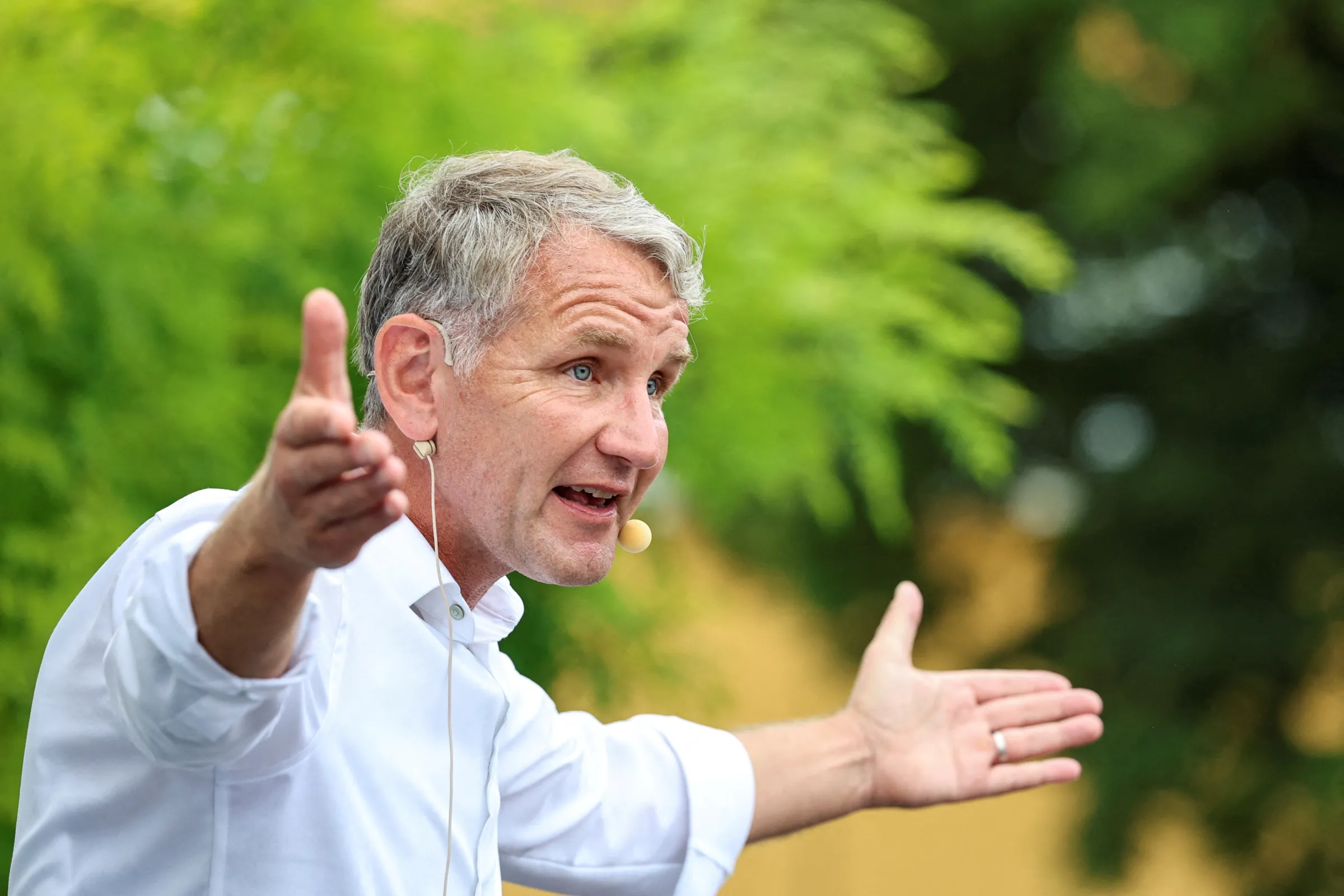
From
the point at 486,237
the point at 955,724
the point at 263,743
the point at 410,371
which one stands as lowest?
the point at 263,743

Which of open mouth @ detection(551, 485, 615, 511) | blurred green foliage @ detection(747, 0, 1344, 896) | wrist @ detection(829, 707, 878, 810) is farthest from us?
blurred green foliage @ detection(747, 0, 1344, 896)

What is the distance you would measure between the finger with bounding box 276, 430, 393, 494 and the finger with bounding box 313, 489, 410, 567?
0.04 metres

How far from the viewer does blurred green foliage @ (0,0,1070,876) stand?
2934 mm

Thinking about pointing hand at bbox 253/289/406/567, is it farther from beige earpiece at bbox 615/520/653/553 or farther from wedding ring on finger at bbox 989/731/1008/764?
wedding ring on finger at bbox 989/731/1008/764

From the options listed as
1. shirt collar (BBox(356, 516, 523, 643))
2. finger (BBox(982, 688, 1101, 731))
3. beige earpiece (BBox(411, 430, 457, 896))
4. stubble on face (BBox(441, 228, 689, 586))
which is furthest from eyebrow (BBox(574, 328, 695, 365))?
finger (BBox(982, 688, 1101, 731))

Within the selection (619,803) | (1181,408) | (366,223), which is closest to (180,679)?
(619,803)

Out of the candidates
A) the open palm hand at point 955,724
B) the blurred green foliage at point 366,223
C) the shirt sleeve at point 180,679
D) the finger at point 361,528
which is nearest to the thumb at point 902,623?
the open palm hand at point 955,724

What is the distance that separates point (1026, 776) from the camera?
7.41ft

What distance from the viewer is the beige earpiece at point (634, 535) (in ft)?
5.78

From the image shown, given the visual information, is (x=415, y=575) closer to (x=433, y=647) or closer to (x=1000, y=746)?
(x=433, y=647)

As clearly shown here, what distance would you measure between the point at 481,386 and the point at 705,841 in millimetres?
832

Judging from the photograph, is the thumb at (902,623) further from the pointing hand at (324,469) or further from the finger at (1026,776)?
the pointing hand at (324,469)

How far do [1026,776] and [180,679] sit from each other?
1.45 meters

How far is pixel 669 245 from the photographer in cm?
174
